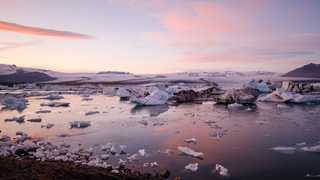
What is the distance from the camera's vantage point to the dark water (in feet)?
20.4

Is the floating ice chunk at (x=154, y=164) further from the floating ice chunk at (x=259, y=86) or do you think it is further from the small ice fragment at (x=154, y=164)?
the floating ice chunk at (x=259, y=86)

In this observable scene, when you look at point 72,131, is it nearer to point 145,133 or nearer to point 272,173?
point 145,133

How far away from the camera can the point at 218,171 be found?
602cm

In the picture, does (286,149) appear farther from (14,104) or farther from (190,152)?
(14,104)

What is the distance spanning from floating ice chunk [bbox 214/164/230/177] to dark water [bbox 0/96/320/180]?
0.09 meters

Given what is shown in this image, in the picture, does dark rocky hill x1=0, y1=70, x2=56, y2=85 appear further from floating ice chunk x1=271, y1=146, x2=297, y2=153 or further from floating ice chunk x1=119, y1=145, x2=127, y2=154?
floating ice chunk x1=271, y1=146, x2=297, y2=153

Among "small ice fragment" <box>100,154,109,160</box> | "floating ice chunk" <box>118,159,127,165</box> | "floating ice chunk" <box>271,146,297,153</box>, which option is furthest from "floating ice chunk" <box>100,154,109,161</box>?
"floating ice chunk" <box>271,146,297,153</box>

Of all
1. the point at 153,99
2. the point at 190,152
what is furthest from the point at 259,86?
the point at 190,152

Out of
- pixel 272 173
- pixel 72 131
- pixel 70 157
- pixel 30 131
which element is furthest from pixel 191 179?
pixel 30 131

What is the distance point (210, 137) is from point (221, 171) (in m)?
3.13

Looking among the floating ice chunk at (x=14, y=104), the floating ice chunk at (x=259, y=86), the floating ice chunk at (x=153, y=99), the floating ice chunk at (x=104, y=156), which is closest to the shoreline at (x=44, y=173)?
the floating ice chunk at (x=104, y=156)

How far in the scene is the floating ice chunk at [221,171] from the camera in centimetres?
583

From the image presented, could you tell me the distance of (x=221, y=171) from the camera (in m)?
5.95

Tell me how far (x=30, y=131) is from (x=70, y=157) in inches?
147
